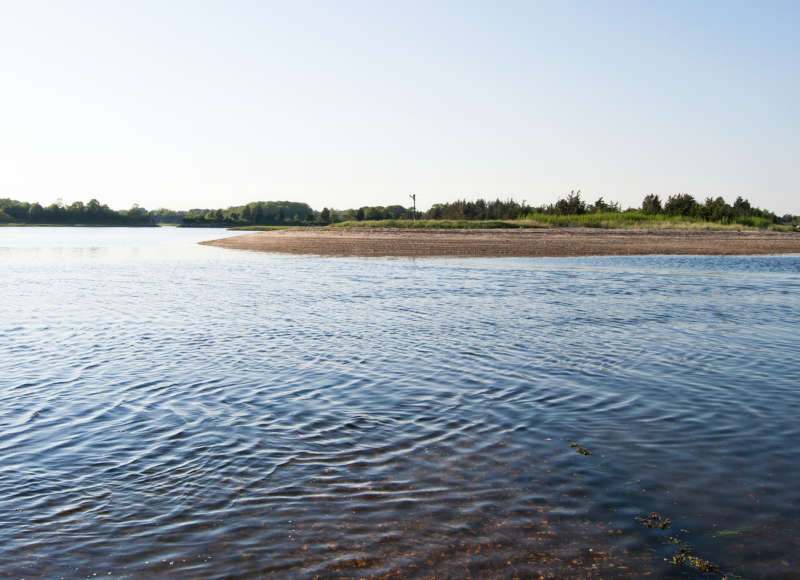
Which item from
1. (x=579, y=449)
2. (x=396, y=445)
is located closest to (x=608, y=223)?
(x=579, y=449)

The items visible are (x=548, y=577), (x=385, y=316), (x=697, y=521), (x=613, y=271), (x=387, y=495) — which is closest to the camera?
(x=548, y=577)

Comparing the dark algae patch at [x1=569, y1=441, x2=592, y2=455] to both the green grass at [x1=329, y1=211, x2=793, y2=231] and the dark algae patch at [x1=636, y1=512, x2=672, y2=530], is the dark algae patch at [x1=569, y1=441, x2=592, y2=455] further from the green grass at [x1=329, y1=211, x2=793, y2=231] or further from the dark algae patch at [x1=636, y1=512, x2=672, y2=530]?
the green grass at [x1=329, y1=211, x2=793, y2=231]

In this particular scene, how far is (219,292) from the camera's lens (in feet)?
82.5

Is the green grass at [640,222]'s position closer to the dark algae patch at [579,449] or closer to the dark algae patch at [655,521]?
the dark algae patch at [579,449]

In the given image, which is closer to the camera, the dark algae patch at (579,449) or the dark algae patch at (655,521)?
the dark algae patch at (655,521)

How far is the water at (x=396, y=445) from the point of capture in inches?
202

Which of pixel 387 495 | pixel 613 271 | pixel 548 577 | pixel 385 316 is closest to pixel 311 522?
pixel 387 495

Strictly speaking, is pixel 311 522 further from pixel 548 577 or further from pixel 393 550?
Result: pixel 548 577

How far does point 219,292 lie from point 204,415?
17013mm

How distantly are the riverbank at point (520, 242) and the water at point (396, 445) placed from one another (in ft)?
115

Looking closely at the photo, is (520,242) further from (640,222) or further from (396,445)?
(396,445)

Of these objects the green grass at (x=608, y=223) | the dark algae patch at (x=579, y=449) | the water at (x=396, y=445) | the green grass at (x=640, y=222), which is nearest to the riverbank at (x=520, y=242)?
the green grass at (x=640, y=222)

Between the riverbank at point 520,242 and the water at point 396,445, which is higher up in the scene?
the riverbank at point 520,242

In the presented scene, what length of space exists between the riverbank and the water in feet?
115
